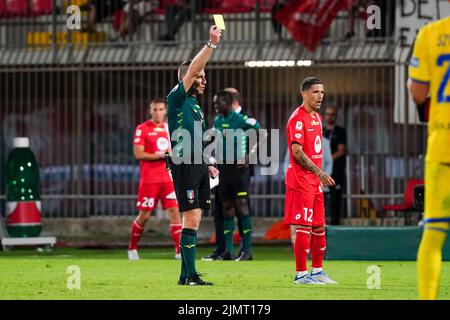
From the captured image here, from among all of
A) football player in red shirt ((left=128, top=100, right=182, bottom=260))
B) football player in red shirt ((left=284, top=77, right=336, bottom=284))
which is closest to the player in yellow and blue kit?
football player in red shirt ((left=284, top=77, right=336, bottom=284))

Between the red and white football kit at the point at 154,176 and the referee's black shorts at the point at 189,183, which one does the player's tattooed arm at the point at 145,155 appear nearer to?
the red and white football kit at the point at 154,176

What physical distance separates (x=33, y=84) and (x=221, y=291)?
14.2 meters

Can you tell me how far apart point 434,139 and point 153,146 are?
8879mm

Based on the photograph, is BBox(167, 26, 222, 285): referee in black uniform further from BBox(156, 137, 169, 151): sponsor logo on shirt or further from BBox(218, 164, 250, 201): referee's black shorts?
BBox(156, 137, 169, 151): sponsor logo on shirt

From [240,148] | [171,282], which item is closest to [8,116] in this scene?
→ [240,148]

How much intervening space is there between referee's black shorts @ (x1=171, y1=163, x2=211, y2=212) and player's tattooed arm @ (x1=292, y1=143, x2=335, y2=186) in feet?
3.23

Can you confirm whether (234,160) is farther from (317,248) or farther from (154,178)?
(317,248)

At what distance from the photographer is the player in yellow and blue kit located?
27.5 ft

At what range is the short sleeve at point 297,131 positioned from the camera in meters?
12.2

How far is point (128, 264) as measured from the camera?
1558cm

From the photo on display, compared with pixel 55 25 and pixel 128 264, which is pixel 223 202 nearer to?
pixel 128 264

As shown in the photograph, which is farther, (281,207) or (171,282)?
(281,207)

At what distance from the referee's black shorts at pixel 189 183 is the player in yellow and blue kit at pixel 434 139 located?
334cm
